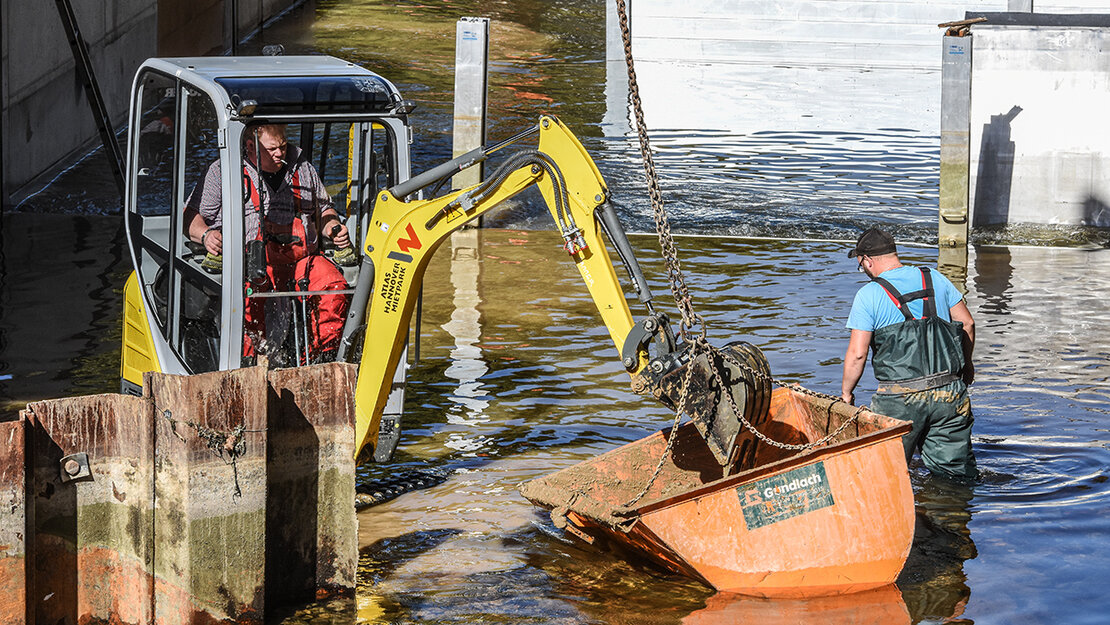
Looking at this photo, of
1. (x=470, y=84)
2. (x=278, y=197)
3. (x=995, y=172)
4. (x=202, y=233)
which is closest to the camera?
(x=202, y=233)

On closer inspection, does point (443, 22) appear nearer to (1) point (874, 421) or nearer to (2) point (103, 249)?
(2) point (103, 249)

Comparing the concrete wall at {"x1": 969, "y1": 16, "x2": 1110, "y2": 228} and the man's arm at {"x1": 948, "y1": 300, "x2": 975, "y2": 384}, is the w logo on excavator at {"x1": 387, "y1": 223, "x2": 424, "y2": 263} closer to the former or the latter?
the man's arm at {"x1": 948, "y1": 300, "x2": 975, "y2": 384}

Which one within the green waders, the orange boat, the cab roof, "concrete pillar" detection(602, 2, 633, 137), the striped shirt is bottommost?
the orange boat

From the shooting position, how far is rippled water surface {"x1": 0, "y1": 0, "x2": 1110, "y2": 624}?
22.8 feet

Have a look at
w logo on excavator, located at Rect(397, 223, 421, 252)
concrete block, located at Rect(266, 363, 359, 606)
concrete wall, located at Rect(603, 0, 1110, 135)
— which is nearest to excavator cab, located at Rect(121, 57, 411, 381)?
w logo on excavator, located at Rect(397, 223, 421, 252)

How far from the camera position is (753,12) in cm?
2544

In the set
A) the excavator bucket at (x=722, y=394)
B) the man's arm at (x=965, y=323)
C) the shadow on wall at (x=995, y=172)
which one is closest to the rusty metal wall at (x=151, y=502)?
the excavator bucket at (x=722, y=394)

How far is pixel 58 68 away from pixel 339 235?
1069 cm

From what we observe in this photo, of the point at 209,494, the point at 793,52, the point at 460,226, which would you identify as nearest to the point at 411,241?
the point at 460,226

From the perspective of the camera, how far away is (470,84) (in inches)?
603

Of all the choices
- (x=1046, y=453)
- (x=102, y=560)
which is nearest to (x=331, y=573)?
(x=102, y=560)

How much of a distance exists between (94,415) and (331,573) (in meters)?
1.41

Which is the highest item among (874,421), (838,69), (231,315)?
(838,69)

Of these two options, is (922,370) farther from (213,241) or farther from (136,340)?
(136,340)
